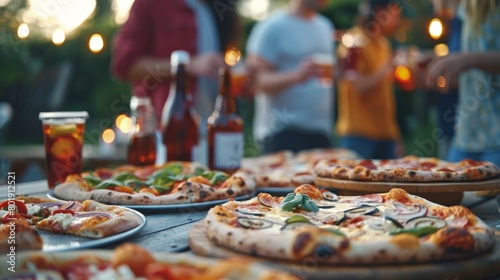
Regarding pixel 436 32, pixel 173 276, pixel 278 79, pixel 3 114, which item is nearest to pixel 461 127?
pixel 436 32

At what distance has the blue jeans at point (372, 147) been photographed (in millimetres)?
5930

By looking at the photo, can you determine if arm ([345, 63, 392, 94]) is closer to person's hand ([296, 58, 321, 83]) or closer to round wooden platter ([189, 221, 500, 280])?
person's hand ([296, 58, 321, 83])

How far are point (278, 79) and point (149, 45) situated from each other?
1.19m

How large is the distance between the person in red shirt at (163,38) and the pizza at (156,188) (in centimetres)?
155

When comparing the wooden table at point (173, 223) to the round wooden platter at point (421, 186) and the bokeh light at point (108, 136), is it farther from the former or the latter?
the bokeh light at point (108, 136)

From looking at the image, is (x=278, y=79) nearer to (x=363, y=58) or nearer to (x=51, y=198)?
(x=363, y=58)

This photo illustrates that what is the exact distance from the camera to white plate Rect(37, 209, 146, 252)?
1.52m

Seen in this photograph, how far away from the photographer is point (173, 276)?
1.11 metres

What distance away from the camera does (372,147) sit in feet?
19.5

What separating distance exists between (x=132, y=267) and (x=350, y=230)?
2.17 feet

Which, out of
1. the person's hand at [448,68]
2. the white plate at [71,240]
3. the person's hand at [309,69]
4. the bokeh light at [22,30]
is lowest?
the white plate at [71,240]

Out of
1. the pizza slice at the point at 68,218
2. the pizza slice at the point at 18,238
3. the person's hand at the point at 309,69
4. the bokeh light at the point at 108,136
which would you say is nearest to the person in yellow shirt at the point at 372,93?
the person's hand at the point at 309,69

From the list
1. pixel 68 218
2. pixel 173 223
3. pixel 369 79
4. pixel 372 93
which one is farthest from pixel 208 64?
pixel 372 93

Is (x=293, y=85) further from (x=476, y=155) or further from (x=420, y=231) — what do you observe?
(x=420, y=231)
